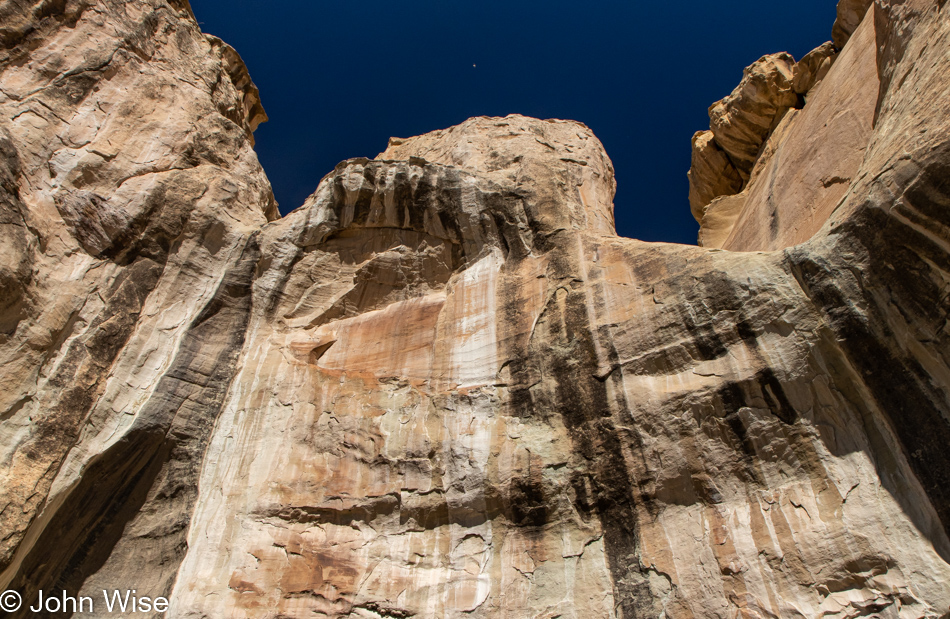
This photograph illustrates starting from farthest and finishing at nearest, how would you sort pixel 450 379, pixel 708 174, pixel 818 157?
pixel 708 174 < pixel 818 157 < pixel 450 379

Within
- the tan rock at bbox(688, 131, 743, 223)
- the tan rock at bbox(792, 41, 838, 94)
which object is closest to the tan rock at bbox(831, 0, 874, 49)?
the tan rock at bbox(792, 41, 838, 94)

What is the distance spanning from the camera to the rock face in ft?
18.5

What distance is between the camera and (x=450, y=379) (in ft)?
26.7

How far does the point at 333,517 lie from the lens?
7.14m

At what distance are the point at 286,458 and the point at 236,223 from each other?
409cm

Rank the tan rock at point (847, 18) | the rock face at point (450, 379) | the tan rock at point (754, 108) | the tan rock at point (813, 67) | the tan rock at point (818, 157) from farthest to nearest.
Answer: the tan rock at point (754, 108) < the tan rock at point (813, 67) < the tan rock at point (847, 18) < the tan rock at point (818, 157) < the rock face at point (450, 379)

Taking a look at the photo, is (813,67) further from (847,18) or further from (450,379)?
(450,379)

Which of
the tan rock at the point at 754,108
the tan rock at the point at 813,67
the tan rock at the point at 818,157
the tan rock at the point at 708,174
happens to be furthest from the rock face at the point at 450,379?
the tan rock at the point at 708,174

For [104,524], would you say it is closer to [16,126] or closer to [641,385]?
[16,126]

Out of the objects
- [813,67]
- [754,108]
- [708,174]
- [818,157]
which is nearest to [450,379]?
[818,157]

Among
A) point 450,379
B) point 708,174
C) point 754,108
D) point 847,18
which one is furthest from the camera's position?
point 708,174

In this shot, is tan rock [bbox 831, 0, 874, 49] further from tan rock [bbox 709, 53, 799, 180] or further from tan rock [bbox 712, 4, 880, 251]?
tan rock [bbox 709, 53, 799, 180]

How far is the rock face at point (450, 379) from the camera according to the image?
223 inches

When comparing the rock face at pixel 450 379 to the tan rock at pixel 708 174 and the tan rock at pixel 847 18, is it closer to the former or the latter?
the tan rock at pixel 847 18
